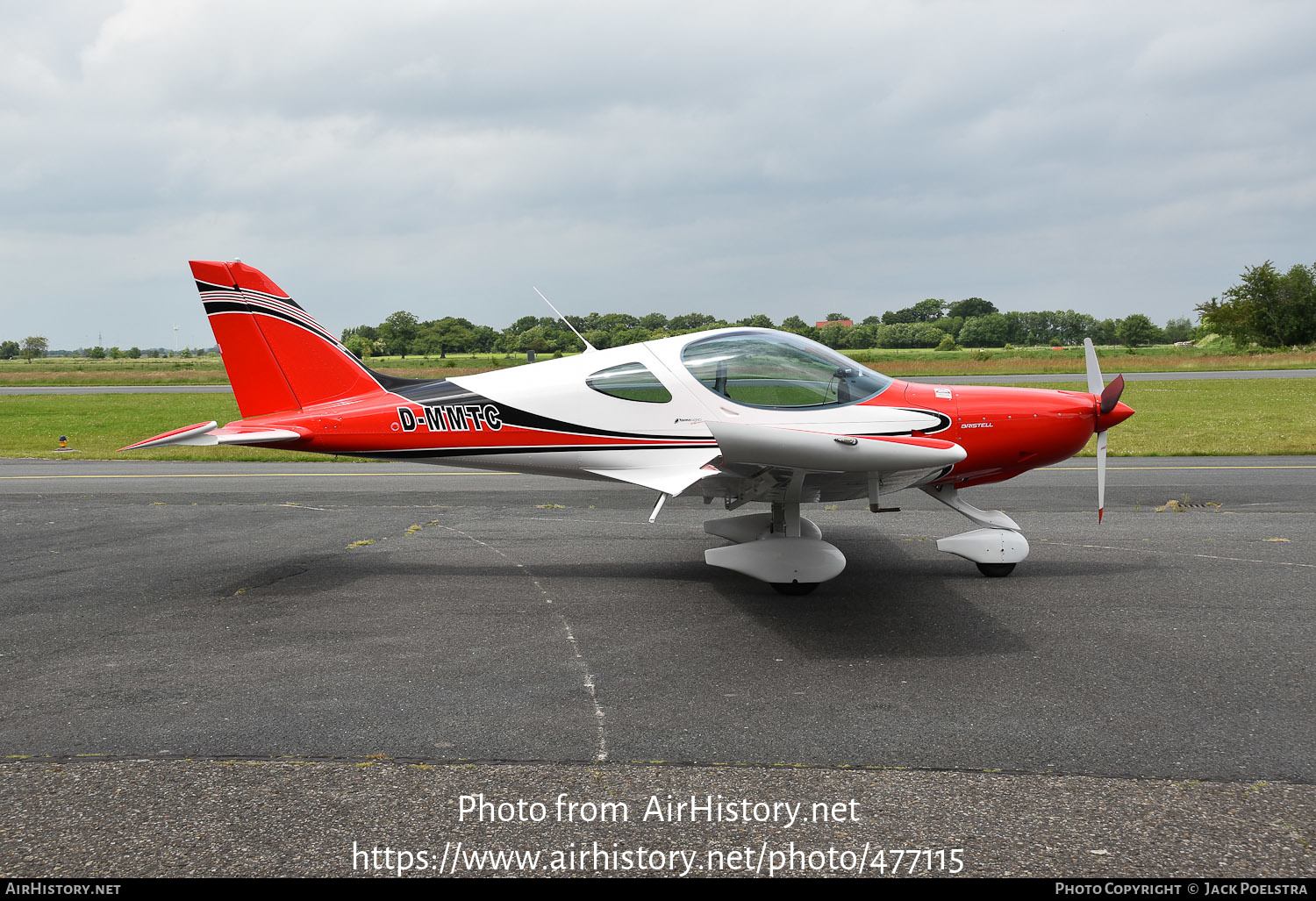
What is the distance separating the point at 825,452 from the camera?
17.6 feet

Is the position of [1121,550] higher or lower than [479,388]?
lower

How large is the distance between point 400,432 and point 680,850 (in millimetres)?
5100

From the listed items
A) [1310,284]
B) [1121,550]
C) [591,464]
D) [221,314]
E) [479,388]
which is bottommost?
[1121,550]

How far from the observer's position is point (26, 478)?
47.6 ft

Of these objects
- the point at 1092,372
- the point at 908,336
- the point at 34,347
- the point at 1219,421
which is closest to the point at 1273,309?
the point at 908,336

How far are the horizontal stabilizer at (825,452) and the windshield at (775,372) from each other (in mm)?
1542

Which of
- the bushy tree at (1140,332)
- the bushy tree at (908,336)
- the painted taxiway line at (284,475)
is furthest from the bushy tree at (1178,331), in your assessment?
the painted taxiway line at (284,475)

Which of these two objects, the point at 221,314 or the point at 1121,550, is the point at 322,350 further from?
the point at 1121,550

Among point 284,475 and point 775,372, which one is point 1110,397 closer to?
point 775,372

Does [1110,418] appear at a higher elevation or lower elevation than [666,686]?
higher

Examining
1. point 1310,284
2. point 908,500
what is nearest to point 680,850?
point 908,500

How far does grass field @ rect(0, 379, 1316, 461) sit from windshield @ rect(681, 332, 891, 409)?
428 inches

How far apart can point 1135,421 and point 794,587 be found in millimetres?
17626
